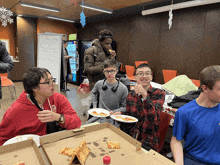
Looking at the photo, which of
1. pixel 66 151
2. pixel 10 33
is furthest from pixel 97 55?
pixel 10 33

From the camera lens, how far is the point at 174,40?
16.9ft

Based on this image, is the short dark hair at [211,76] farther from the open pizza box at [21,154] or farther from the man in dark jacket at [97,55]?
the man in dark jacket at [97,55]

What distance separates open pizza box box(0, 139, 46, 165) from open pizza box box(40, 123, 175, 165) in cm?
5

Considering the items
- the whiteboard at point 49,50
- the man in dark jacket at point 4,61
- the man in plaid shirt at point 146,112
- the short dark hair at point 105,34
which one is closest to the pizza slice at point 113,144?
the man in plaid shirt at point 146,112

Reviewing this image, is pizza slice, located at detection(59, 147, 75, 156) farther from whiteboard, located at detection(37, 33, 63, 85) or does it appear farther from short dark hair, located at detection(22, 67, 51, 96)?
whiteboard, located at detection(37, 33, 63, 85)

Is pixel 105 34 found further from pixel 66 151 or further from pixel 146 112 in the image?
pixel 66 151

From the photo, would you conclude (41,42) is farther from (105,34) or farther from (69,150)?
(69,150)

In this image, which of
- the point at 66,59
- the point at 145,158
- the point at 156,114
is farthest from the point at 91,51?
the point at 66,59

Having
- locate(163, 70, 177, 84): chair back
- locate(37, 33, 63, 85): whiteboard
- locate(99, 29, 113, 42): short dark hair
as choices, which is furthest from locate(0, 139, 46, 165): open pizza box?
locate(163, 70, 177, 84): chair back

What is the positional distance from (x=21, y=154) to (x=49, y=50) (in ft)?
11.0

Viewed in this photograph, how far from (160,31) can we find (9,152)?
5.58 metres

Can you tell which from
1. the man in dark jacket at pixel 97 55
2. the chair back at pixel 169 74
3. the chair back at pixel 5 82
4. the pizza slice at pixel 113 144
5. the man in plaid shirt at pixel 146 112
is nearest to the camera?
the pizza slice at pixel 113 144

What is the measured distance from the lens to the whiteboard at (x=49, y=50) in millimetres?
3805

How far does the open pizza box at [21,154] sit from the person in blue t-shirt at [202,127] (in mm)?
920
